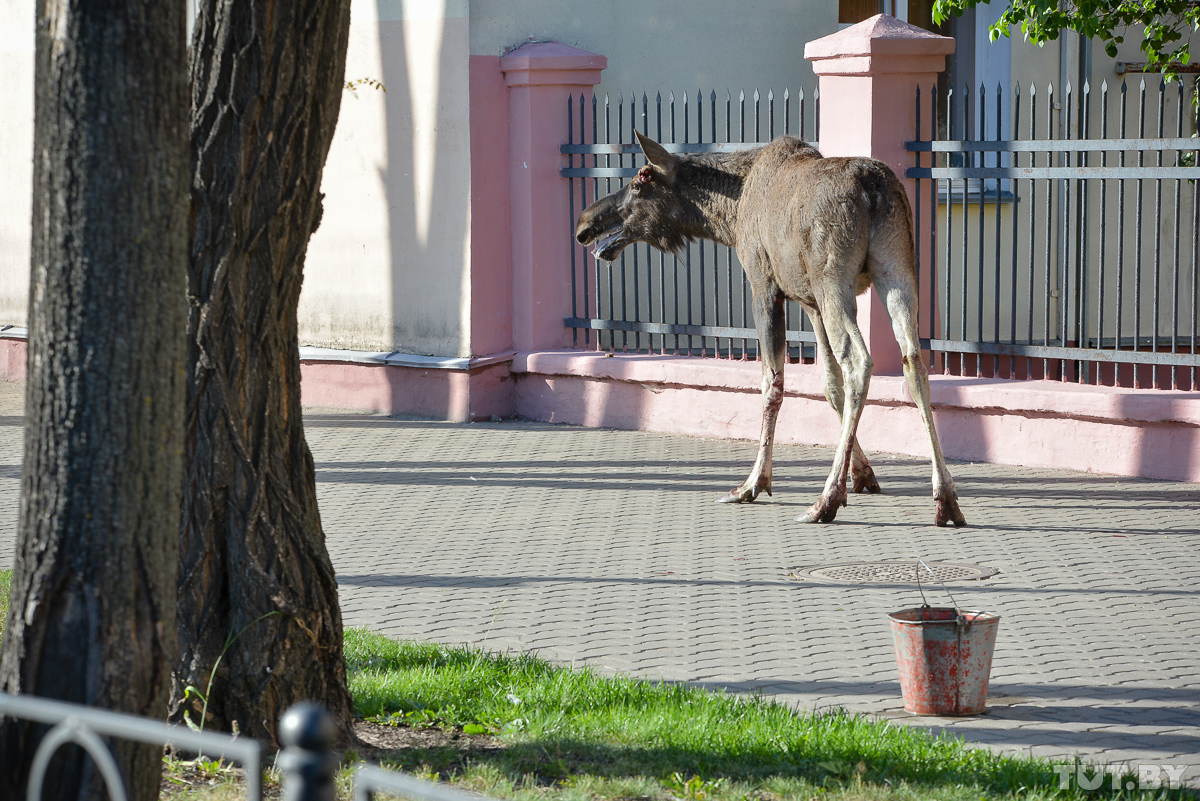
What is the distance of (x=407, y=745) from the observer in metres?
4.80

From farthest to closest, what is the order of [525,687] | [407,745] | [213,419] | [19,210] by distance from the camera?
[19,210] < [525,687] < [407,745] < [213,419]

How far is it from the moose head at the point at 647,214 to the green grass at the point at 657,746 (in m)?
5.08

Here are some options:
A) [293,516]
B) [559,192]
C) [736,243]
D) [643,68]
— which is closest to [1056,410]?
[736,243]

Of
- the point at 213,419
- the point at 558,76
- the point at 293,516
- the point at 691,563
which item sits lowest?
the point at 691,563

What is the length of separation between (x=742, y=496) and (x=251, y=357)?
5251 millimetres

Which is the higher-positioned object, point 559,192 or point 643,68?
point 643,68

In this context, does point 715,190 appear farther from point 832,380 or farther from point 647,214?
point 832,380

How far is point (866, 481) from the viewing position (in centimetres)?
960

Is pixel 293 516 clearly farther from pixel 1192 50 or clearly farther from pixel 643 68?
pixel 1192 50

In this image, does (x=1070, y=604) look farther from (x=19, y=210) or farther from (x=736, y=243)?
(x=19, y=210)

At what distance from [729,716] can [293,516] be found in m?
1.56

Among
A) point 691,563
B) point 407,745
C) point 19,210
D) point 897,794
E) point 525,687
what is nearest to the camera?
point 897,794

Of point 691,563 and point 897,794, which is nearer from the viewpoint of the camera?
point 897,794

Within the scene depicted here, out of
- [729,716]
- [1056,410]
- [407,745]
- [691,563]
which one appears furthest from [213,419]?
[1056,410]
